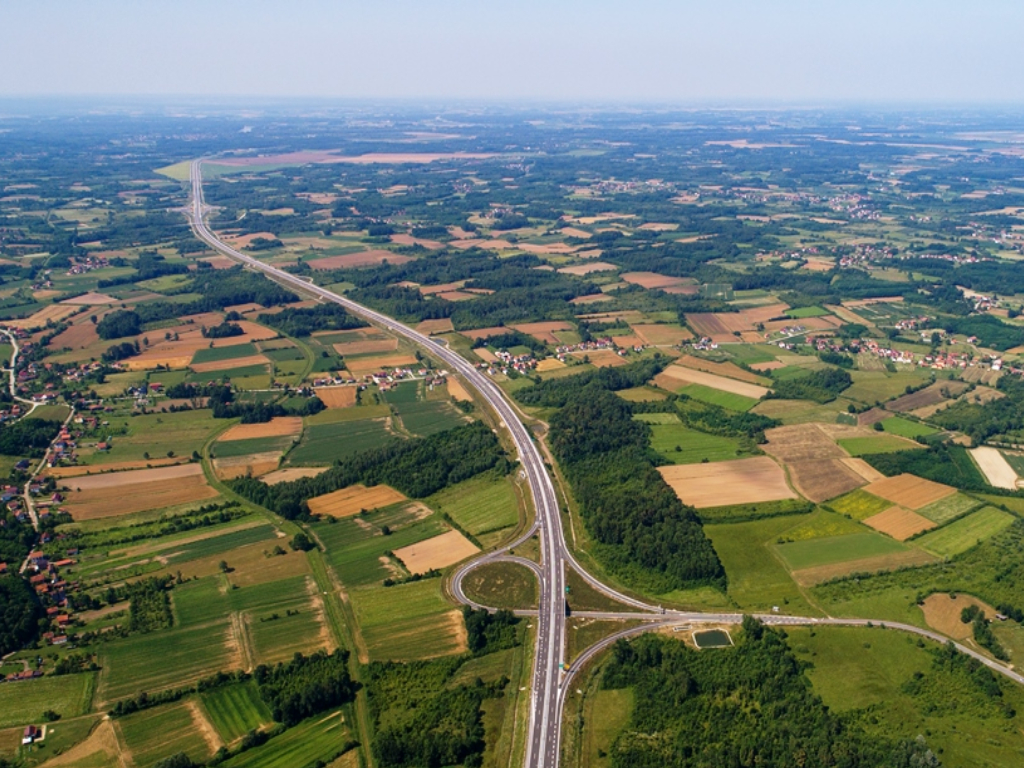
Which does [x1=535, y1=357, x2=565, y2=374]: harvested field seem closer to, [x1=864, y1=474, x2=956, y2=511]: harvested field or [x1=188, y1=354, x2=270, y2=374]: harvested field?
[x1=188, y1=354, x2=270, y2=374]: harvested field

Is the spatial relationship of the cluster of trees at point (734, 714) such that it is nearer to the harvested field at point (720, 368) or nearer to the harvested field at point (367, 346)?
the harvested field at point (720, 368)

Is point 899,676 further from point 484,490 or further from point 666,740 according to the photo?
point 484,490

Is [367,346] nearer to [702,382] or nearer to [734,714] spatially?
[702,382]

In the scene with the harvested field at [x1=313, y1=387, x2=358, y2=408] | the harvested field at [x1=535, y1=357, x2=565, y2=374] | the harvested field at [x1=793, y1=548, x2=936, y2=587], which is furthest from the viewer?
the harvested field at [x1=535, y1=357, x2=565, y2=374]

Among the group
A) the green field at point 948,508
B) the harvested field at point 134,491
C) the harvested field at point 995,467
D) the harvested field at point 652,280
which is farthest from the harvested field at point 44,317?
the harvested field at point 995,467

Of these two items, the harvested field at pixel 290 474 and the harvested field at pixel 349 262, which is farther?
the harvested field at pixel 349 262

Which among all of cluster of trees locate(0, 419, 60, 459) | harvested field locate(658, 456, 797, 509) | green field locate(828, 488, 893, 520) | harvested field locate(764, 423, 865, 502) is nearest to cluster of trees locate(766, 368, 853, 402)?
harvested field locate(764, 423, 865, 502)

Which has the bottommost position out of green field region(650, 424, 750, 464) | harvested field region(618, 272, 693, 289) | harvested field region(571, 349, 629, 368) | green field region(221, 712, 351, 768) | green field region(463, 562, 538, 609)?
green field region(221, 712, 351, 768)
